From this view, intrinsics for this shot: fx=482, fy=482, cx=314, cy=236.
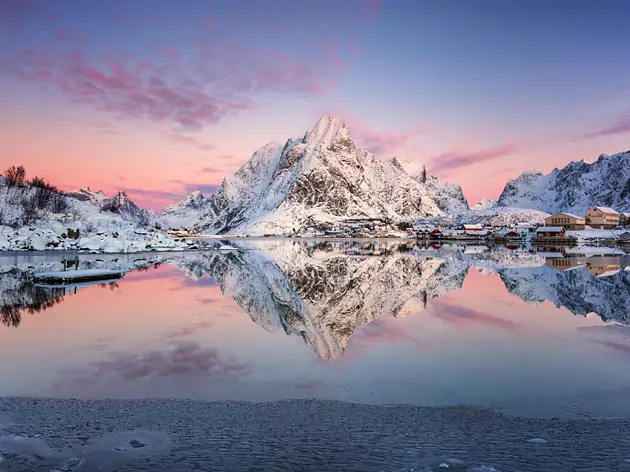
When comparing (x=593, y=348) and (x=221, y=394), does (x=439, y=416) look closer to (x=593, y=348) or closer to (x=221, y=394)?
(x=221, y=394)

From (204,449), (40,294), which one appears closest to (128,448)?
(204,449)

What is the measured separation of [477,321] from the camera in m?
23.1

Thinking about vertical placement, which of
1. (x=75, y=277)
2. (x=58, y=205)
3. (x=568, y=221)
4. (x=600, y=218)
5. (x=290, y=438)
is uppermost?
(x=600, y=218)

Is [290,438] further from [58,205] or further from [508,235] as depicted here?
[508,235]

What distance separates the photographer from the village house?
7362 inches

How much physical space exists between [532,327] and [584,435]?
12321 millimetres

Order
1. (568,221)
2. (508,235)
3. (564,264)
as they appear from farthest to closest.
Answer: (568,221) → (508,235) → (564,264)

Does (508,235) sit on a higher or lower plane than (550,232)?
lower

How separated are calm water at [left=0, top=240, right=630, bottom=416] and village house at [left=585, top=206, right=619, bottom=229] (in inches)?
6915

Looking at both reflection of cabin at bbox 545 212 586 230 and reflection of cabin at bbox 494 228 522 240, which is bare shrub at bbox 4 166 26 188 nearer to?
reflection of cabin at bbox 494 228 522 240

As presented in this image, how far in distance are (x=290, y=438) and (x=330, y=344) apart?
27.9ft

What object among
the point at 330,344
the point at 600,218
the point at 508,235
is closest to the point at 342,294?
the point at 330,344

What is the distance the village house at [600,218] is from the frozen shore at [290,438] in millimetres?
204048

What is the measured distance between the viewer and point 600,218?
18900 centimetres
